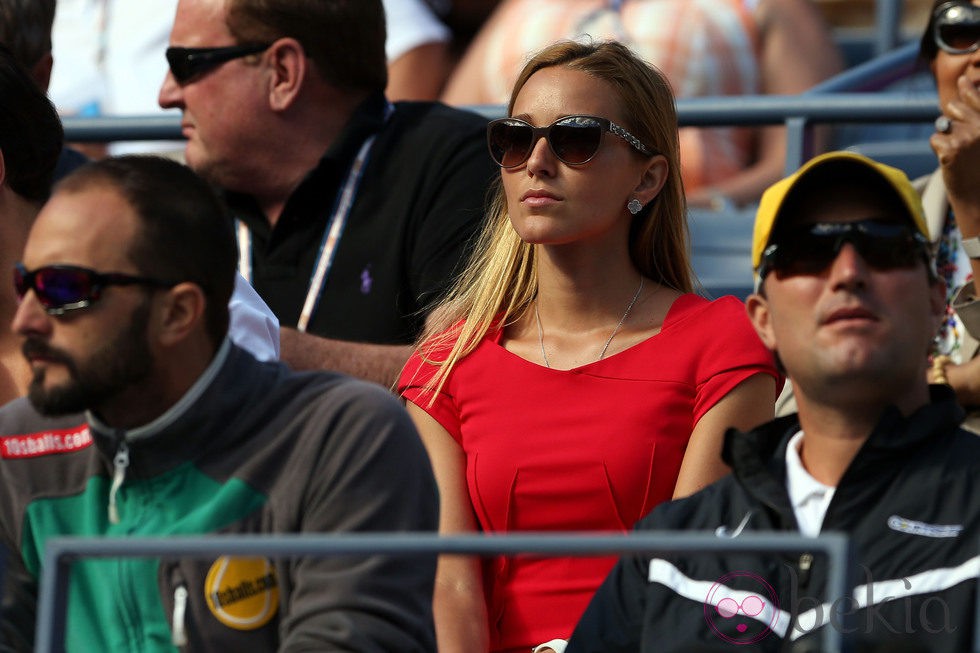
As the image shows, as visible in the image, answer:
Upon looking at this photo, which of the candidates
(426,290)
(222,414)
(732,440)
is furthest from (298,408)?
(426,290)

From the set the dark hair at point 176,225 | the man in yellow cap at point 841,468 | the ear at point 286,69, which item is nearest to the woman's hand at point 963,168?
the man in yellow cap at point 841,468

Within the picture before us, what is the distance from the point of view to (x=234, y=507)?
2.24 metres

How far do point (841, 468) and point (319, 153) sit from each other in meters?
2.08

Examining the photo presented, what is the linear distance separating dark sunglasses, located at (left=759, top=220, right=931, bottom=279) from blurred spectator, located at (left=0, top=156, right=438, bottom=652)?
632 mm

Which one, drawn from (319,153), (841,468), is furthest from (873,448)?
(319,153)

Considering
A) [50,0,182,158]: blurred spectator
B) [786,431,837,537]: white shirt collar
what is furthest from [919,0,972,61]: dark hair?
[50,0,182,158]: blurred spectator

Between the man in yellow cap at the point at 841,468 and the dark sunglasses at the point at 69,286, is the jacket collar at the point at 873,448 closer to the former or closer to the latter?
the man in yellow cap at the point at 841,468

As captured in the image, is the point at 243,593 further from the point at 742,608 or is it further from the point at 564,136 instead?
the point at 564,136

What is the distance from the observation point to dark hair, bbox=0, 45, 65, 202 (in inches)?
131

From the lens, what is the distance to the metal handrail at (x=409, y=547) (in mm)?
1645

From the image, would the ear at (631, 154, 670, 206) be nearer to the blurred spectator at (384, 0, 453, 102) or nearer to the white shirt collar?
the white shirt collar

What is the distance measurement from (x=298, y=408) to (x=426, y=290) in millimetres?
1469

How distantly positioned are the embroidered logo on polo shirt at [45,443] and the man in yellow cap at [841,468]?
798 millimetres

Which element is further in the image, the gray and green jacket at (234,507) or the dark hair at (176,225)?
the dark hair at (176,225)
